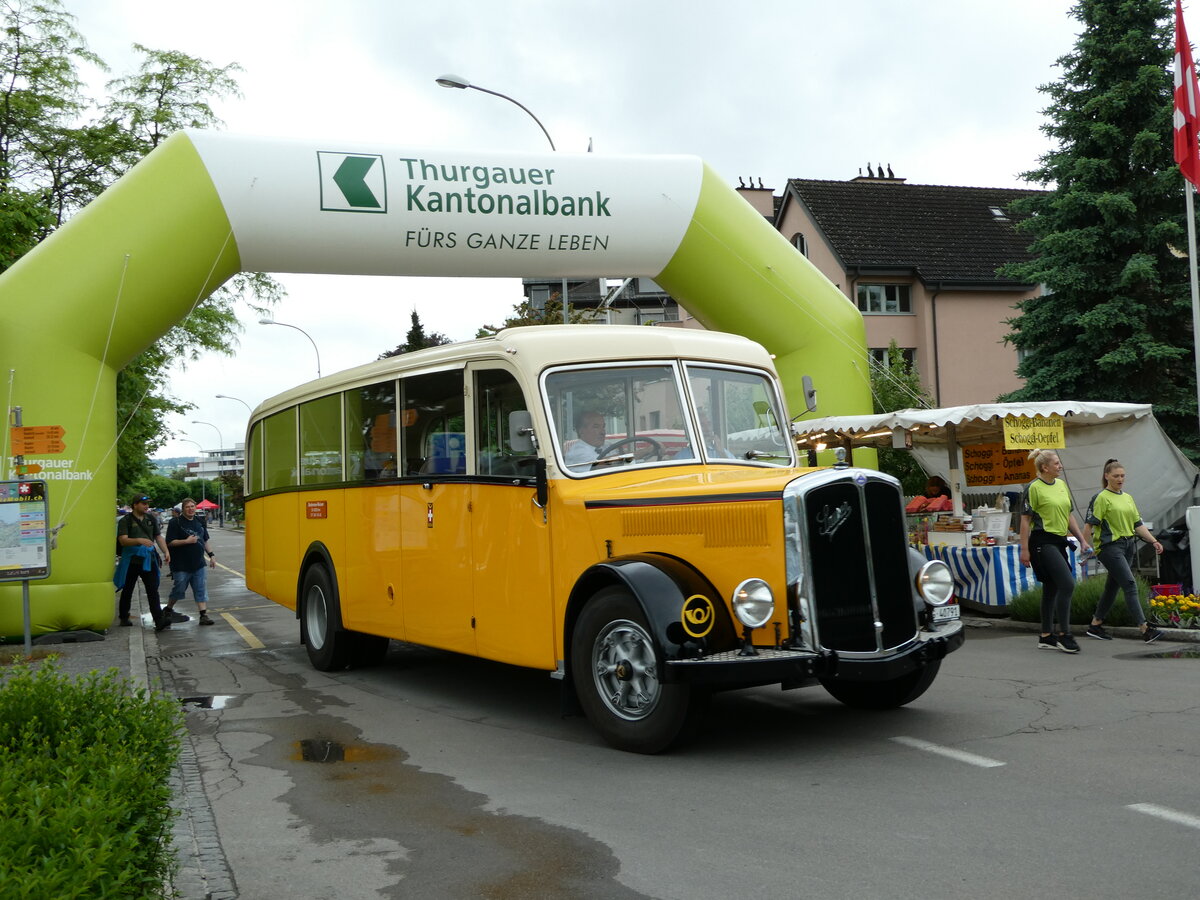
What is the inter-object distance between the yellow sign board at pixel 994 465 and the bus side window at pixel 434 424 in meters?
9.89

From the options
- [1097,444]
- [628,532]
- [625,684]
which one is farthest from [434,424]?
[1097,444]

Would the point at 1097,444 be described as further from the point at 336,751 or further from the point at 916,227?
the point at 916,227

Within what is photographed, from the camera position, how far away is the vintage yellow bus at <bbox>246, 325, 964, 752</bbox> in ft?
21.7

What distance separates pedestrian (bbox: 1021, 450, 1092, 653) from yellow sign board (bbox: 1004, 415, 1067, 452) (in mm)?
2700

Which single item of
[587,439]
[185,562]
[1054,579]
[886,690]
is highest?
[587,439]

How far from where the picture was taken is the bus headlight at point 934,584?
727 cm

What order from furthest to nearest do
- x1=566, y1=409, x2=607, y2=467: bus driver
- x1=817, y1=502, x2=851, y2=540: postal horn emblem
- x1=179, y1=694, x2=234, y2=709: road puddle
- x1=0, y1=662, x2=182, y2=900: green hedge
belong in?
1. x1=179, y1=694, x2=234, y2=709: road puddle
2. x1=566, y1=409, x2=607, y2=467: bus driver
3. x1=817, y1=502, x2=851, y2=540: postal horn emblem
4. x1=0, y1=662, x2=182, y2=900: green hedge

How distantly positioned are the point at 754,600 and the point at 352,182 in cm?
816

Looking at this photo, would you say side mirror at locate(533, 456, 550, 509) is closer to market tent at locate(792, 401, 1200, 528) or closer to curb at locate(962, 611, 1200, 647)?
curb at locate(962, 611, 1200, 647)

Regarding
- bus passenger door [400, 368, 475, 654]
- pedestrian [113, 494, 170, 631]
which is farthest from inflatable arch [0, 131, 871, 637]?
bus passenger door [400, 368, 475, 654]

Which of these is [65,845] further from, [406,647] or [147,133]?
[147,133]

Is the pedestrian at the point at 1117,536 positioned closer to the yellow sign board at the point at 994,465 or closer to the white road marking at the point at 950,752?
the yellow sign board at the point at 994,465

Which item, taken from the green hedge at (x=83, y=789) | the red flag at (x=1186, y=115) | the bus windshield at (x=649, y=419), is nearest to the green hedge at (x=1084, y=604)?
the red flag at (x=1186, y=115)

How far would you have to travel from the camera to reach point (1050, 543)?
1071 cm
